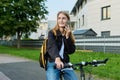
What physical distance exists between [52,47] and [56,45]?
8cm

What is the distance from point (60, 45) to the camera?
5539 millimetres

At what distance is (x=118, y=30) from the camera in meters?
45.2

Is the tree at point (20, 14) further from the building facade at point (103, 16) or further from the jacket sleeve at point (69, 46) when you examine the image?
the jacket sleeve at point (69, 46)

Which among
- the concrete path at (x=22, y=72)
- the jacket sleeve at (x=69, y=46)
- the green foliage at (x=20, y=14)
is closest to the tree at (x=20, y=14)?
the green foliage at (x=20, y=14)

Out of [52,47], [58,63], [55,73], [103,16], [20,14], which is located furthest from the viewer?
[20,14]

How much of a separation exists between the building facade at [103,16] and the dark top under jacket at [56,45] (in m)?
40.0

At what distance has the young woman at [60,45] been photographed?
5.43 meters

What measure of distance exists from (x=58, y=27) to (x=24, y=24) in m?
48.7

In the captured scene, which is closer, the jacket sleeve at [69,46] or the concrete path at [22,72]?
the jacket sleeve at [69,46]

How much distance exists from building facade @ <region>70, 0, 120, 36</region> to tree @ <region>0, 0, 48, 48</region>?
688cm

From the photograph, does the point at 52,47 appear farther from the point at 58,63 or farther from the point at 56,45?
the point at 58,63

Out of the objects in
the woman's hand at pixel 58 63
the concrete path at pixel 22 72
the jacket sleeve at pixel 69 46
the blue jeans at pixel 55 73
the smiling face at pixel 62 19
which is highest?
the smiling face at pixel 62 19

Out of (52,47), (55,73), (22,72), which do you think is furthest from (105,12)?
(52,47)

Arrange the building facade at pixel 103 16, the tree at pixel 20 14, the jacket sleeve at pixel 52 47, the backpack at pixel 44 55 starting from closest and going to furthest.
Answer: the jacket sleeve at pixel 52 47
the backpack at pixel 44 55
the building facade at pixel 103 16
the tree at pixel 20 14
